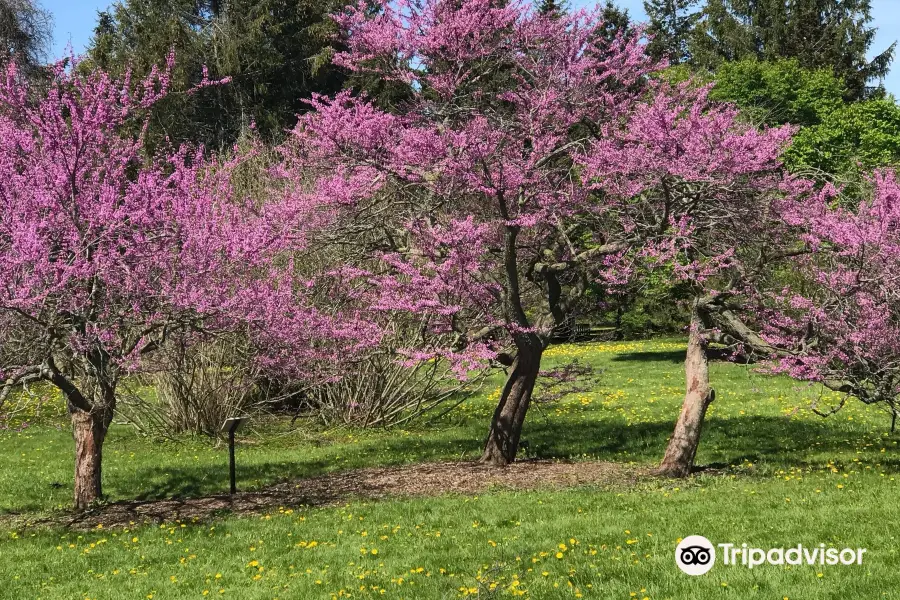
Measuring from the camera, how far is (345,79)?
Result: 1443 inches

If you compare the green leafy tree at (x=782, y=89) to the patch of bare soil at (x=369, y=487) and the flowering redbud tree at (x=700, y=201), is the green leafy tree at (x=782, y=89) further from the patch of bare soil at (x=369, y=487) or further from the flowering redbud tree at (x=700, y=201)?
the patch of bare soil at (x=369, y=487)

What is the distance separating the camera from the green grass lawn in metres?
6.25

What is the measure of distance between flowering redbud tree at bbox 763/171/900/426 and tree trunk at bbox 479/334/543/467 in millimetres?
3314

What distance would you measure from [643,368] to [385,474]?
14882 millimetres

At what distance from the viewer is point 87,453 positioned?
9.75 metres

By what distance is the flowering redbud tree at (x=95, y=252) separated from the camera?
7.84m

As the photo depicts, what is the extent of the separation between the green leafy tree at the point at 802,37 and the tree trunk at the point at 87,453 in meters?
35.1

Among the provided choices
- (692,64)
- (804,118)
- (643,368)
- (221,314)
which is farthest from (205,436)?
(692,64)

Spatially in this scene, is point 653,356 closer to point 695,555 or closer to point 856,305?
point 856,305

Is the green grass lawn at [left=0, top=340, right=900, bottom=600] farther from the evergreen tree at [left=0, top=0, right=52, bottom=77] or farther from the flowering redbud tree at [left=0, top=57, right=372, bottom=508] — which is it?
the evergreen tree at [left=0, top=0, right=52, bottom=77]

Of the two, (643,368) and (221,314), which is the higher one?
(221,314)

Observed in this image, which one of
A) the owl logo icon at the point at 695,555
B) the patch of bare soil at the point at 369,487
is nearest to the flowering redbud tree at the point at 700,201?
the patch of bare soil at the point at 369,487

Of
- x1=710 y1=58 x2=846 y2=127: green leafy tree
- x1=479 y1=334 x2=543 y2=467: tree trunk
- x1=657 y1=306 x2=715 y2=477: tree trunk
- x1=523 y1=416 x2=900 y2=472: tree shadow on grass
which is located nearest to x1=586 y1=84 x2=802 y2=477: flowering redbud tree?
x1=657 y1=306 x2=715 y2=477: tree trunk

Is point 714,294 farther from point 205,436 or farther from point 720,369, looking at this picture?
point 720,369
